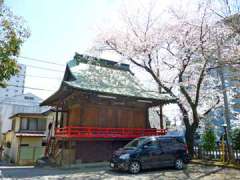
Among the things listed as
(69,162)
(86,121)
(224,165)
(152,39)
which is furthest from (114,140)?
(152,39)

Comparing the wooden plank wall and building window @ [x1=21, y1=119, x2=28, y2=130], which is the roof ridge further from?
building window @ [x1=21, y1=119, x2=28, y2=130]

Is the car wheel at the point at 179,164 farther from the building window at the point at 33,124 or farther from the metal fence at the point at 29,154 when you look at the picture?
the building window at the point at 33,124

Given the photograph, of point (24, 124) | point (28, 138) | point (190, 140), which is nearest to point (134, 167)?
point (190, 140)

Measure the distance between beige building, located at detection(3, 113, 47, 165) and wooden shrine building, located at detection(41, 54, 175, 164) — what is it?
241 inches

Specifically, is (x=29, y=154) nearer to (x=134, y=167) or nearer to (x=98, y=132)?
(x=98, y=132)

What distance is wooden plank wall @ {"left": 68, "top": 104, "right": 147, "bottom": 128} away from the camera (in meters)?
15.1

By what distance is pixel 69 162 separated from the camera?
13578 millimetres

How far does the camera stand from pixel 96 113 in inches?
608

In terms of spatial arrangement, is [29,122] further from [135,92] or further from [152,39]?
[152,39]

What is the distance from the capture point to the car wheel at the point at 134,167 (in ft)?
35.4

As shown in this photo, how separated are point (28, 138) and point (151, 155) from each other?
16.0 meters

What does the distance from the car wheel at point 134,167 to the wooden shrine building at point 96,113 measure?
3.75m

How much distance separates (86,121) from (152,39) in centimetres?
807

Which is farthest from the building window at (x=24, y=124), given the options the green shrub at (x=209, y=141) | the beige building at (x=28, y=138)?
the green shrub at (x=209, y=141)
